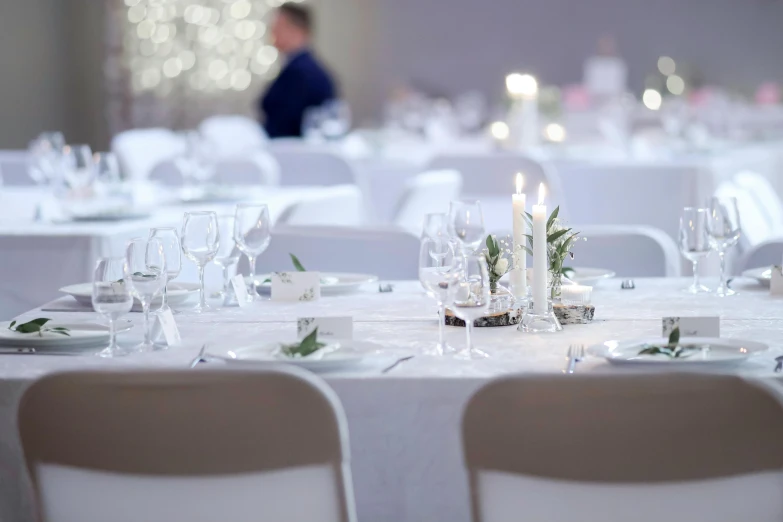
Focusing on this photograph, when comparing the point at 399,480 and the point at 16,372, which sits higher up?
the point at 16,372

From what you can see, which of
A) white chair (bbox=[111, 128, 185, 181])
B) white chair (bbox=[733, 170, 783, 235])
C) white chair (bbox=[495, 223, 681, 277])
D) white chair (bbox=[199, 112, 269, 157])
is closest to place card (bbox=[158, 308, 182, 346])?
white chair (bbox=[495, 223, 681, 277])

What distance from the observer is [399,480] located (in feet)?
5.26

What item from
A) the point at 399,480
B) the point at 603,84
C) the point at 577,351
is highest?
the point at 603,84

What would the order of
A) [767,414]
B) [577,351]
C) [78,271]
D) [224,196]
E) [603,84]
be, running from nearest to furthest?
[767,414], [577,351], [78,271], [224,196], [603,84]

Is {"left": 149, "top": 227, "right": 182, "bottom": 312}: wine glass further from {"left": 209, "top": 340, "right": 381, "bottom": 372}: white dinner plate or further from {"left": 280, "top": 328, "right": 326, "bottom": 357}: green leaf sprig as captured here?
{"left": 280, "top": 328, "right": 326, "bottom": 357}: green leaf sprig

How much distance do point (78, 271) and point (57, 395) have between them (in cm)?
175

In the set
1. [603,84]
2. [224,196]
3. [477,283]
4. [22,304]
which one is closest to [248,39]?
[603,84]

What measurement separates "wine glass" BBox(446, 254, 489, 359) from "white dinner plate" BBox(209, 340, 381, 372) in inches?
5.1

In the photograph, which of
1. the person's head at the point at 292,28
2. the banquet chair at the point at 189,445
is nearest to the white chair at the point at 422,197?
the banquet chair at the point at 189,445

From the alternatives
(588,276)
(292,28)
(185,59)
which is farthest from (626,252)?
(185,59)

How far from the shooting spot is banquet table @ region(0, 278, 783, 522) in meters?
1.56

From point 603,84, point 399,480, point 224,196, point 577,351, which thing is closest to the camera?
point 399,480

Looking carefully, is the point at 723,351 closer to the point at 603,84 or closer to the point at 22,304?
the point at 22,304

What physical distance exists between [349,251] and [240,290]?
0.68 meters
